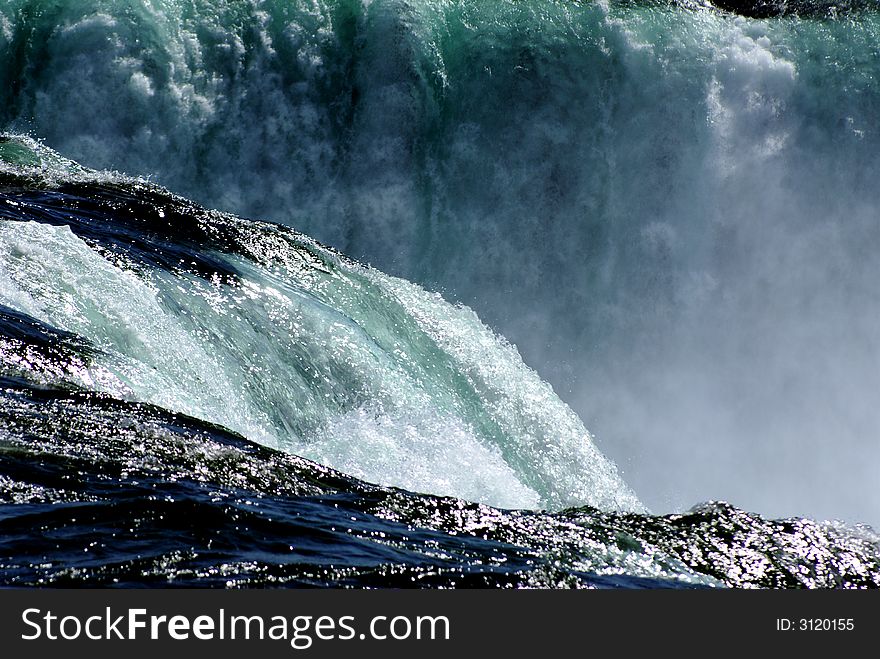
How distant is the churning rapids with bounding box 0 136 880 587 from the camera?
174 inches

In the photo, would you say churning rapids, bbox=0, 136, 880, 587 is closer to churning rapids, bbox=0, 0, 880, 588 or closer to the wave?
the wave

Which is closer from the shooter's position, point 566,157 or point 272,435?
point 272,435

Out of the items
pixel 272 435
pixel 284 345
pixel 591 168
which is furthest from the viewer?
pixel 591 168

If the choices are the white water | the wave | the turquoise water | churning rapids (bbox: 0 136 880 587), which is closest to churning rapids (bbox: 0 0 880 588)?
the turquoise water

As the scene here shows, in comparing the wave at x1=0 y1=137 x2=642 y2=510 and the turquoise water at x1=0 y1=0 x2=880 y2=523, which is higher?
the turquoise water at x1=0 y1=0 x2=880 y2=523

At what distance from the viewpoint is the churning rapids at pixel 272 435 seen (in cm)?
441

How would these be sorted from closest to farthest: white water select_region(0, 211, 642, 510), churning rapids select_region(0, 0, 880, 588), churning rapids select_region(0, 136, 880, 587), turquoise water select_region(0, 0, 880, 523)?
churning rapids select_region(0, 136, 880, 587), white water select_region(0, 211, 642, 510), churning rapids select_region(0, 0, 880, 588), turquoise water select_region(0, 0, 880, 523)

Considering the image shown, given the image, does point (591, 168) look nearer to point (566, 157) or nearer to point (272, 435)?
point (566, 157)

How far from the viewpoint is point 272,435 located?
7.44 metres

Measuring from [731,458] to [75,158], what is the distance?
10543 mm

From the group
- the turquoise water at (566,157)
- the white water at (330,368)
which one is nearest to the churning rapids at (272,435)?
the white water at (330,368)

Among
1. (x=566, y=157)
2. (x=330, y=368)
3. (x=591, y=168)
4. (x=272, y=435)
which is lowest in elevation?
(x=272, y=435)

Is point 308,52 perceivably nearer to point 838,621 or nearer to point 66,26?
point 66,26

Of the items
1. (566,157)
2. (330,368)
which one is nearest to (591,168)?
(566,157)
